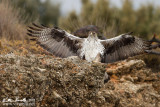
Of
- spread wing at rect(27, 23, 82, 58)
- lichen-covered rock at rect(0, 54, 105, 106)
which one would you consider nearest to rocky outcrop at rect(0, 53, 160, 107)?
lichen-covered rock at rect(0, 54, 105, 106)

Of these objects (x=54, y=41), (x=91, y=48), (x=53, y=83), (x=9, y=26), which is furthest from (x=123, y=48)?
(x=9, y=26)

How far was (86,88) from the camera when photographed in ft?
10.6

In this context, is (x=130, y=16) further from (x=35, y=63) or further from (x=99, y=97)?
(x=35, y=63)

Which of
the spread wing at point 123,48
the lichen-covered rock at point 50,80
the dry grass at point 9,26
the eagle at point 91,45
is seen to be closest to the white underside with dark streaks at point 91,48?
the eagle at point 91,45

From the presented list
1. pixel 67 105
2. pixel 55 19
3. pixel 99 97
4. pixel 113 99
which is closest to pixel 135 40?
pixel 113 99

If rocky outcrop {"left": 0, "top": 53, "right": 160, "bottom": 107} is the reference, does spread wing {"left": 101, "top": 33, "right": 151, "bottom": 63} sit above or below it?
above

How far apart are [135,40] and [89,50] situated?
3.90 feet

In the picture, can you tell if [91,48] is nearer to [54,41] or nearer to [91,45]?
[91,45]

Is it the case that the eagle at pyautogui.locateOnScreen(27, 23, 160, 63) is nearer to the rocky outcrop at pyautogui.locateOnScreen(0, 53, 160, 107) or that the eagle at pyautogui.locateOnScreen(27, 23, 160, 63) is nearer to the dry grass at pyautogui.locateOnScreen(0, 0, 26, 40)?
the rocky outcrop at pyautogui.locateOnScreen(0, 53, 160, 107)

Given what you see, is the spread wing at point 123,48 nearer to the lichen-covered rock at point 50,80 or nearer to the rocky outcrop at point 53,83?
the rocky outcrop at point 53,83

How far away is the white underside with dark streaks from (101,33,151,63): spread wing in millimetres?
211

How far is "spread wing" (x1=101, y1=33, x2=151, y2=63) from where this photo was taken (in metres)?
4.82

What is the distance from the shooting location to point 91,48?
464 cm

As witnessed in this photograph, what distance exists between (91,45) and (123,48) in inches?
33.7
